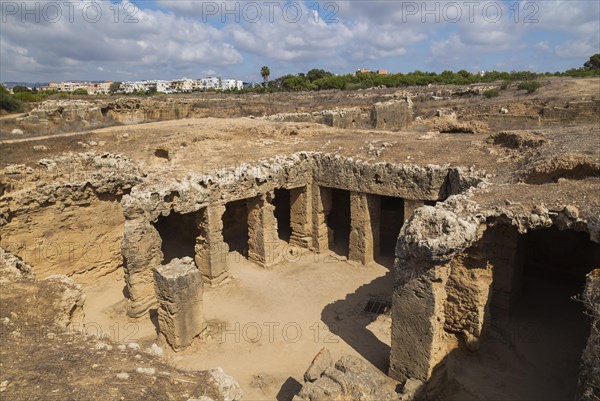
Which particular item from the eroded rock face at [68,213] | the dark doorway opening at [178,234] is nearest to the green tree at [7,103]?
the eroded rock face at [68,213]

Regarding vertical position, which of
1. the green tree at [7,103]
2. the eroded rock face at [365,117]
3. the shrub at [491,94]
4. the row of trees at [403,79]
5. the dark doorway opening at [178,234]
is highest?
the row of trees at [403,79]

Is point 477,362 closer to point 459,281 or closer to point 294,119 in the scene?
point 459,281

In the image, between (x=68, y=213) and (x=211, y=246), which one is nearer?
(x=211, y=246)

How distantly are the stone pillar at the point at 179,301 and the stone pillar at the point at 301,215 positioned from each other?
18.5 feet

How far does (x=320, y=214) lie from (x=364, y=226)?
5.89ft

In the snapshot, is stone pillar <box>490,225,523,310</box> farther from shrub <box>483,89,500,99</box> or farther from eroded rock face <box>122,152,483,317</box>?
shrub <box>483,89,500,99</box>

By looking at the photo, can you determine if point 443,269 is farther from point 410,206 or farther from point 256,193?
point 256,193

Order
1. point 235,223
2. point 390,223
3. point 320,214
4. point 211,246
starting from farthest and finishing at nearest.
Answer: point 235,223
point 390,223
point 320,214
point 211,246

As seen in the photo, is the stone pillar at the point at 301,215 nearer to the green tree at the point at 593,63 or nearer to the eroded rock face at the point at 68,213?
the eroded rock face at the point at 68,213

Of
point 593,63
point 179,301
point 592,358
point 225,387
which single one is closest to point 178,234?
point 179,301

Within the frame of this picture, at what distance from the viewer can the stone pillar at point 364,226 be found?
13.4 meters

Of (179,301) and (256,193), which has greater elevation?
(256,193)

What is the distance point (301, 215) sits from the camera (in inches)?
577

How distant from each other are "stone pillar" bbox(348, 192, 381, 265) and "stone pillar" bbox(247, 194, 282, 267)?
→ 2634mm
